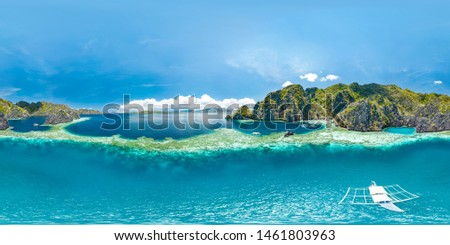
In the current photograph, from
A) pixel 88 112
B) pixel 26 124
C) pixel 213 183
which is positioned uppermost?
pixel 88 112

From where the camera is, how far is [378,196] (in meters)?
7.83

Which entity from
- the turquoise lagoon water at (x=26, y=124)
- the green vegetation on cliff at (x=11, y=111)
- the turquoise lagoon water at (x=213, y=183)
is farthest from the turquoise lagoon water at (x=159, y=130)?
the green vegetation on cliff at (x=11, y=111)

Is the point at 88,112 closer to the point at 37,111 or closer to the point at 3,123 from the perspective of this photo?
Answer: the point at 37,111

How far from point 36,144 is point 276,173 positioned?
916 cm

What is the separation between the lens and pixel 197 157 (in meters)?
10.5

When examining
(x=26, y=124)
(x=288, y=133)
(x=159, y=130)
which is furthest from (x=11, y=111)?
(x=288, y=133)

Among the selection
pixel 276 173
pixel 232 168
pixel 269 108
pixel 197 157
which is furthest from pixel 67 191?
pixel 269 108

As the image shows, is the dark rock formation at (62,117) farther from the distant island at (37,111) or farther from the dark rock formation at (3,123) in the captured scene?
the dark rock formation at (3,123)

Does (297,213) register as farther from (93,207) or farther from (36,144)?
(36,144)

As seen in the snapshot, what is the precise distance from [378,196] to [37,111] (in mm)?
11648

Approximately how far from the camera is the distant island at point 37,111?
35.6ft

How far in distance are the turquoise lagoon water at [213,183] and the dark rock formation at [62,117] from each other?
1.03m

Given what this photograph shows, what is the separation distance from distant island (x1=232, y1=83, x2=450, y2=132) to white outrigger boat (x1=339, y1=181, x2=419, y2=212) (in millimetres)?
4054
